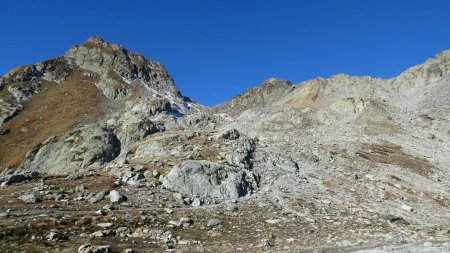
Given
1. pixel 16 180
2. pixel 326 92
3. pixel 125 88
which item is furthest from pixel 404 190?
pixel 125 88

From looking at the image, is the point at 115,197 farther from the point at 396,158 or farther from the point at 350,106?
the point at 350,106

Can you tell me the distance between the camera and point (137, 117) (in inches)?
3447

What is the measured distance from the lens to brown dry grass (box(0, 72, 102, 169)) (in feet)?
368

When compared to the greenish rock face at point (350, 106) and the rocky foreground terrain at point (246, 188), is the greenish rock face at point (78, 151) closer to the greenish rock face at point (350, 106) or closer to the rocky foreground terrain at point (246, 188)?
the rocky foreground terrain at point (246, 188)

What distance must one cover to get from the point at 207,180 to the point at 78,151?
43734mm

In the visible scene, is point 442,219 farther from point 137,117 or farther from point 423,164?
point 137,117

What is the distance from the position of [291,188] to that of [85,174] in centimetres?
2104

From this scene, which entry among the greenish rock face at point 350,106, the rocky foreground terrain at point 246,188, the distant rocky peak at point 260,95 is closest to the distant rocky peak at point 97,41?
the distant rocky peak at point 260,95

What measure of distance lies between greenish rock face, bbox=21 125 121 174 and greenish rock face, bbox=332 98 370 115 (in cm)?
6008

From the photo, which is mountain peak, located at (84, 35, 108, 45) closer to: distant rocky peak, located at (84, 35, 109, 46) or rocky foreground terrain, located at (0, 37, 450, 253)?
distant rocky peak, located at (84, 35, 109, 46)

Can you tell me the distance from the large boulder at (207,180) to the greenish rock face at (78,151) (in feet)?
123

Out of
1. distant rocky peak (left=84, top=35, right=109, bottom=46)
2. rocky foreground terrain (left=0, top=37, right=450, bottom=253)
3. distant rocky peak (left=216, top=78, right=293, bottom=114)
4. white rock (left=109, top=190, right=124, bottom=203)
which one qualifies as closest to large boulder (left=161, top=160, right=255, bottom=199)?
rocky foreground terrain (left=0, top=37, right=450, bottom=253)

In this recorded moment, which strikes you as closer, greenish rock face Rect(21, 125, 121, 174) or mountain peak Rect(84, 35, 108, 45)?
greenish rock face Rect(21, 125, 121, 174)

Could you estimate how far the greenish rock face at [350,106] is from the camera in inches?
3933
